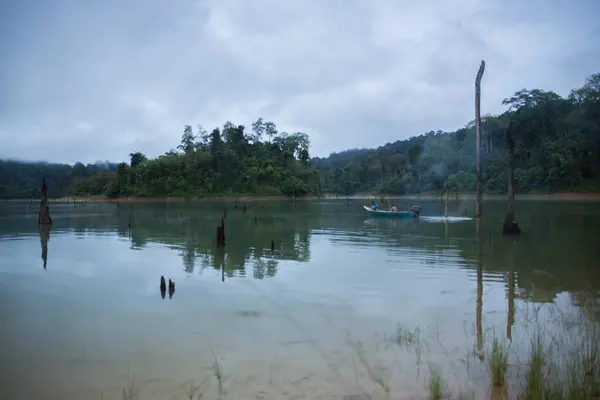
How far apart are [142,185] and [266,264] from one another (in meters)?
81.7

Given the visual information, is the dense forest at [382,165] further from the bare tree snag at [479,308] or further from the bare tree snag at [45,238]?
the bare tree snag at [479,308]

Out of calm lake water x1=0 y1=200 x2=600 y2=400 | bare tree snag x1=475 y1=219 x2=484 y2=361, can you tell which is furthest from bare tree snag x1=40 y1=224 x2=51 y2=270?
bare tree snag x1=475 y1=219 x2=484 y2=361

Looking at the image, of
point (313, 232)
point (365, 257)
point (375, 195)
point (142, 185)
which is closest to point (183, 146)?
point (142, 185)

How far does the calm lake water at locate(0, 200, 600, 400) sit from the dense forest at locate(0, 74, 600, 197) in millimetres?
51163

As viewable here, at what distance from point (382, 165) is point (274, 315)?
10213 centimetres

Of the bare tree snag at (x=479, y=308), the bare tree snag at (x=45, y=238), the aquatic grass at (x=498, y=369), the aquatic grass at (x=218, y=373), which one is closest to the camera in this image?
the aquatic grass at (x=498, y=369)

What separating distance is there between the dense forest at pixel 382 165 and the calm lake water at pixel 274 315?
51163mm

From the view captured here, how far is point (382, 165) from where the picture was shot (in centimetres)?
10938

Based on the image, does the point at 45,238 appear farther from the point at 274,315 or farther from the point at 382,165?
the point at 382,165

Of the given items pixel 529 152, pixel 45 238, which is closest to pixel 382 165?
pixel 529 152

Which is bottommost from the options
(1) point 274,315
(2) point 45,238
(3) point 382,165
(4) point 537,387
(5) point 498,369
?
(1) point 274,315

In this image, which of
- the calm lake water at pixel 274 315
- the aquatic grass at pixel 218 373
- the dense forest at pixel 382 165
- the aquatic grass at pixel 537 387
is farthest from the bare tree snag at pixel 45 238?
the dense forest at pixel 382 165

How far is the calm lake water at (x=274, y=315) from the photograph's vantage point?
20.8ft

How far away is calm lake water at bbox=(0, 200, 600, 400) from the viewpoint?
250 inches
